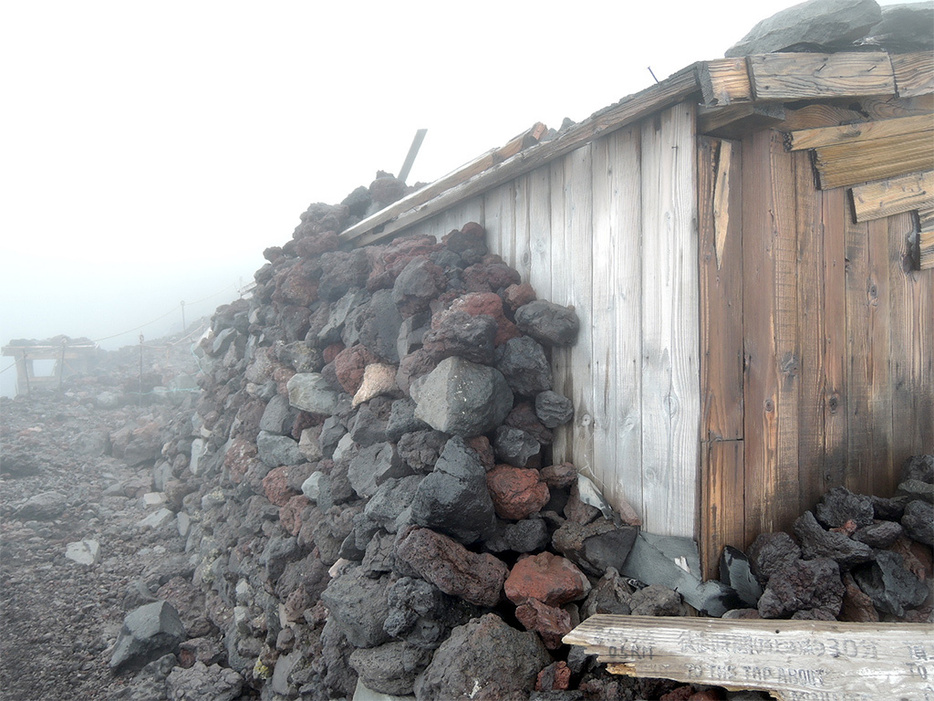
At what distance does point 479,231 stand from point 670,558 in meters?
2.34

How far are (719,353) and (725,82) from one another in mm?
1064

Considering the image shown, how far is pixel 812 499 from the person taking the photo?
8.12ft

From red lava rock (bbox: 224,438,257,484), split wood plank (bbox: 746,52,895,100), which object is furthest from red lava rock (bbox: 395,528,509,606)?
red lava rock (bbox: 224,438,257,484)

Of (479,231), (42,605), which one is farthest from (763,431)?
(42,605)

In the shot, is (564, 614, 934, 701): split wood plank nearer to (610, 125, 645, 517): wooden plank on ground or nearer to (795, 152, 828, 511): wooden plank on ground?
(610, 125, 645, 517): wooden plank on ground

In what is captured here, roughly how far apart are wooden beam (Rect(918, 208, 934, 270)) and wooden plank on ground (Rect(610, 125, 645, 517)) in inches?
59.3

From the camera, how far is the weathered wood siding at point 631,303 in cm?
228

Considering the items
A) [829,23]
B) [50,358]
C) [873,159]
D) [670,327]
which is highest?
[829,23]

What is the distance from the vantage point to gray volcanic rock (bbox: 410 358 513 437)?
9.02ft

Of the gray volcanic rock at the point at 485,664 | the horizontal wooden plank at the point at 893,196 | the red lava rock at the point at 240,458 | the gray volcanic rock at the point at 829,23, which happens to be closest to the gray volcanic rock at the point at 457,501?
the gray volcanic rock at the point at 485,664

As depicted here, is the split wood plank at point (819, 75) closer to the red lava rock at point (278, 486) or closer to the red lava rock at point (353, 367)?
the red lava rock at point (353, 367)

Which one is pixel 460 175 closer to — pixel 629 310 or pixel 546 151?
pixel 546 151

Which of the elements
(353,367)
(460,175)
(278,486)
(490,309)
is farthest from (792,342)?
(278,486)

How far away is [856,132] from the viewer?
249 centimetres
